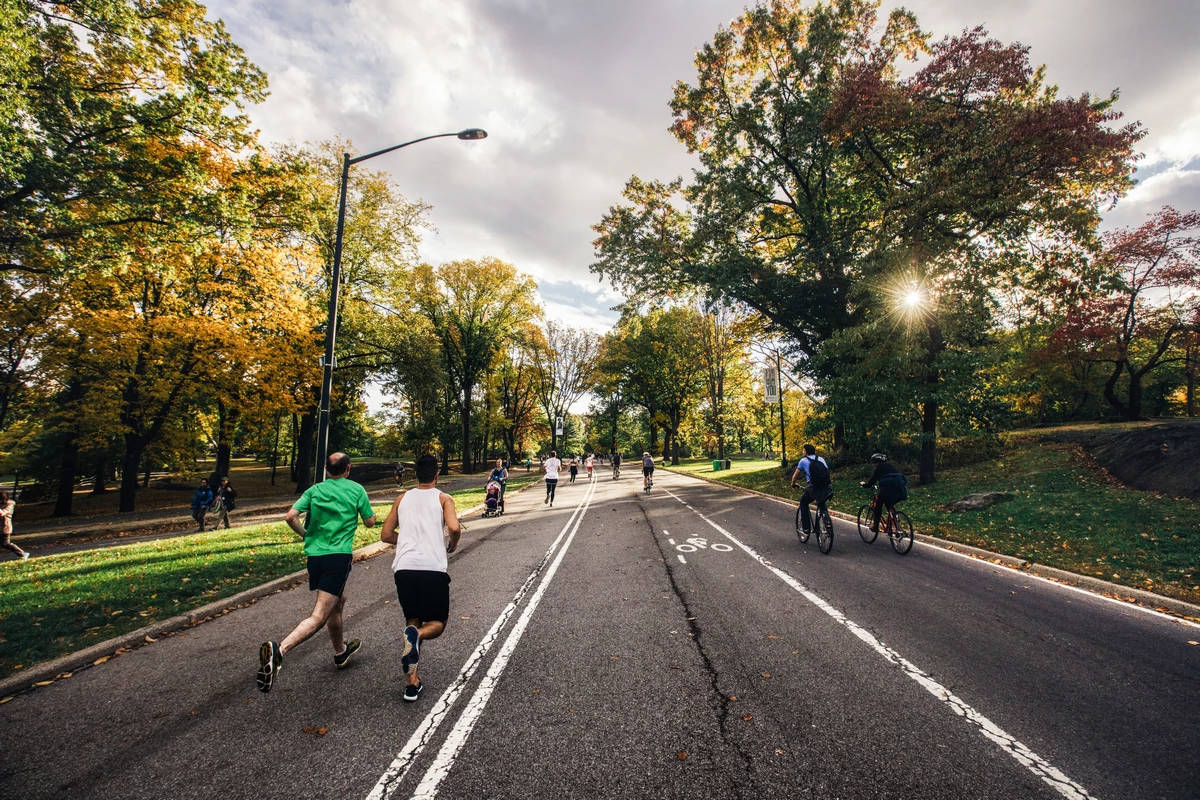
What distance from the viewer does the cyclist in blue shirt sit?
8.81m

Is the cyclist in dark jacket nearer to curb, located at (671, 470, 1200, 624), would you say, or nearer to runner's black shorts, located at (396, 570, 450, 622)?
curb, located at (671, 470, 1200, 624)

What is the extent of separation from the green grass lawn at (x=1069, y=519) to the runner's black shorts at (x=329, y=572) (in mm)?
10589

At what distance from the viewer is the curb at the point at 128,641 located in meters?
3.96

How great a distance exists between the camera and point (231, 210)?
428 inches

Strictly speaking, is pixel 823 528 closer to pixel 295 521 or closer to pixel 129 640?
pixel 295 521

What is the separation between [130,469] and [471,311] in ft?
71.0

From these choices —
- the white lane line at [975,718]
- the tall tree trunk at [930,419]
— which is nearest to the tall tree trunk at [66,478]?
the white lane line at [975,718]

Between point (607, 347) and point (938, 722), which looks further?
point (607, 347)

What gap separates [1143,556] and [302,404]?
83.2ft

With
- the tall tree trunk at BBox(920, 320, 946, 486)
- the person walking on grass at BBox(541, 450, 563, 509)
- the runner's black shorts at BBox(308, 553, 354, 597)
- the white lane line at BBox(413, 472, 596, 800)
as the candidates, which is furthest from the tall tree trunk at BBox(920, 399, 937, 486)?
the runner's black shorts at BBox(308, 553, 354, 597)

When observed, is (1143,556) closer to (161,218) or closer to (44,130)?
(161,218)

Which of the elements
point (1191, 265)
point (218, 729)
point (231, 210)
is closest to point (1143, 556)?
point (218, 729)

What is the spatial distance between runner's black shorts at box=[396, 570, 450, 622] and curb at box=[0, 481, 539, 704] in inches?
137

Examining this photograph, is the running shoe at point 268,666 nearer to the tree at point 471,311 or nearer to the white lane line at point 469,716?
the white lane line at point 469,716
